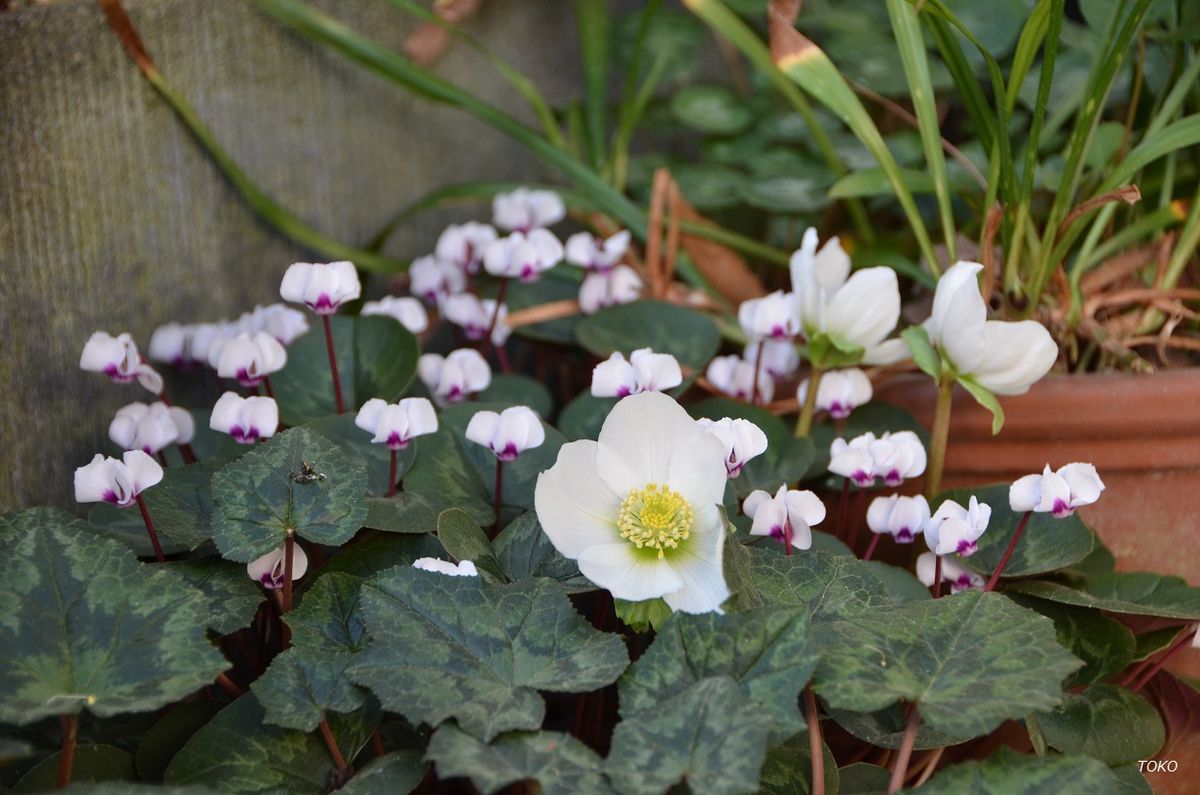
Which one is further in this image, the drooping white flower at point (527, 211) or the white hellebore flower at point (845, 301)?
the drooping white flower at point (527, 211)

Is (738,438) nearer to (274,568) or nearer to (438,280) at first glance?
(274,568)

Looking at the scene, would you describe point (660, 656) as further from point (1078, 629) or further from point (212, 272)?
point (212, 272)

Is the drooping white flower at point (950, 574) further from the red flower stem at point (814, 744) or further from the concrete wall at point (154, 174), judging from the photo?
the concrete wall at point (154, 174)

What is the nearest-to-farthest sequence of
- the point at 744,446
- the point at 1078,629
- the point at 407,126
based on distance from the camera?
the point at 744,446 < the point at 1078,629 < the point at 407,126

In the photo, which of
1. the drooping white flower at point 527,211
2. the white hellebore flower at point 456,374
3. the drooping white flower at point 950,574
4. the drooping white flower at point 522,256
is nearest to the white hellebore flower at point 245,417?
the white hellebore flower at point 456,374

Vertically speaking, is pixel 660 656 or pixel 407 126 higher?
pixel 407 126

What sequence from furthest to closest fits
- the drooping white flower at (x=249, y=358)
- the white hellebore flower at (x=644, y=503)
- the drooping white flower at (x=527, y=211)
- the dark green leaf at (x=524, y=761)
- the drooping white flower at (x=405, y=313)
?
the drooping white flower at (x=527, y=211) < the drooping white flower at (x=405, y=313) < the drooping white flower at (x=249, y=358) < the white hellebore flower at (x=644, y=503) < the dark green leaf at (x=524, y=761)

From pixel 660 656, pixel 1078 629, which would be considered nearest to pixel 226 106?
pixel 660 656

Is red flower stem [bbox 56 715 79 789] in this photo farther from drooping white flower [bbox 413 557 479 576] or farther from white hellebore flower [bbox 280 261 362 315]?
white hellebore flower [bbox 280 261 362 315]
